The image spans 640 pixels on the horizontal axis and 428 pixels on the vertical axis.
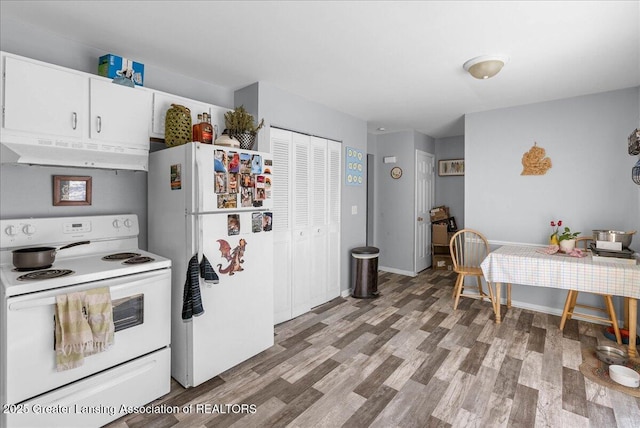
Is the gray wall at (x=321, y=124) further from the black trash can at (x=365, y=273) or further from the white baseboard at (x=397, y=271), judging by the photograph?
the white baseboard at (x=397, y=271)

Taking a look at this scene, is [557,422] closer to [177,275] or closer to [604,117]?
[177,275]

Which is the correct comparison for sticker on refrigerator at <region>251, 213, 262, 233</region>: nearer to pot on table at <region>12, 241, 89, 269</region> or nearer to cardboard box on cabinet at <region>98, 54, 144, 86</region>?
pot on table at <region>12, 241, 89, 269</region>

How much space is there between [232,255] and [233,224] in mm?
240

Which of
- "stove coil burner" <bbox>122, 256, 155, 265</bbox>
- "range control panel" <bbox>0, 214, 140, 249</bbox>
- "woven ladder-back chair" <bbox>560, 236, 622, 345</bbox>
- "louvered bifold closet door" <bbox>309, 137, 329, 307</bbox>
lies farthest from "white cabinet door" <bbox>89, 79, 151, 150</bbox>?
"woven ladder-back chair" <bbox>560, 236, 622, 345</bbox>

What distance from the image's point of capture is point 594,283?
111 inches

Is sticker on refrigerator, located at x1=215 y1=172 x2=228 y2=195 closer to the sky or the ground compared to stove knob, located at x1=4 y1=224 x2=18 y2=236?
closer to the sky

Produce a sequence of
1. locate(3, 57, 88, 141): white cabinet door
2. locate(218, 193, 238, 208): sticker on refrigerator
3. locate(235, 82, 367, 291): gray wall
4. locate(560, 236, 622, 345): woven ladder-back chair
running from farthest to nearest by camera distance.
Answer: locate(235, 82, 367, 291): gray wall
locate(560, 236, 622, 345): woven ladder-back chair
locate(218, 193, 238, 208): sticker on refrigerator
locate(3, 57, 88, 141): white cabinet door

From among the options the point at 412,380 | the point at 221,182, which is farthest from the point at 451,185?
the point at 221,182

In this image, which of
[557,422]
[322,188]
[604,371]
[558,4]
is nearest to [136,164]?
[322,188]

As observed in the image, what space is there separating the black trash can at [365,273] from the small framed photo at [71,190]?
3.00 m

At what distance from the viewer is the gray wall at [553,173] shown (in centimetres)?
338

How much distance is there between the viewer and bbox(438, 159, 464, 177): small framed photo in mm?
5988

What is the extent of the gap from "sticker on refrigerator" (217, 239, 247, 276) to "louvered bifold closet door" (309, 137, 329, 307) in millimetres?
1348

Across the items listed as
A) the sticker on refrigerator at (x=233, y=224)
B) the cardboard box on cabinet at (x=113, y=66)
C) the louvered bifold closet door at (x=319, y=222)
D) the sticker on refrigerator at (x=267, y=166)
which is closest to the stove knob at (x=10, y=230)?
the cardboard box on cabinet at (x=113, y=66)
